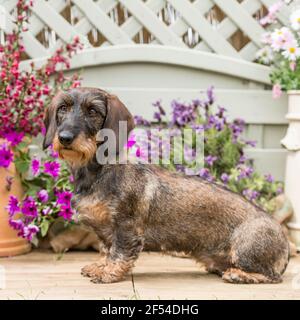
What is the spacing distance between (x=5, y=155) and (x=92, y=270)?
1119 millimetres

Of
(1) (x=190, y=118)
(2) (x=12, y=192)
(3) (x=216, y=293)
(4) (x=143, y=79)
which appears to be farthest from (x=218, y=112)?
(3) (x=216, y=293)

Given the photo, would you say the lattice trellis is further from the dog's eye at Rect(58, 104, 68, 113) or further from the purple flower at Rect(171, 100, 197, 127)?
the dog's eye at Rect(58, 104, 68, 113)

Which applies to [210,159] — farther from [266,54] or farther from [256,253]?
[256,253]

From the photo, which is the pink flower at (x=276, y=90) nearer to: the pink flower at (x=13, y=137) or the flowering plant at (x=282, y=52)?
the flowering plant at (x=282, y=52)

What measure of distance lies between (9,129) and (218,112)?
1699 mm

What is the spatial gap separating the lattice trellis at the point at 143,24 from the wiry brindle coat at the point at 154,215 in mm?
1753

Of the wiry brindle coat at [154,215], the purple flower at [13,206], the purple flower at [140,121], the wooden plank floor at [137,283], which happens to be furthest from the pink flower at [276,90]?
the purple flower at [13,206]

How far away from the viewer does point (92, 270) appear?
394cm

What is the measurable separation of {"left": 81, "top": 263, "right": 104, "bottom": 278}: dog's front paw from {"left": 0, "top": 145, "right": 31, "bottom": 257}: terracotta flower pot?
2.82 ft

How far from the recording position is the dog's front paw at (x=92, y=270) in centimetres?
384

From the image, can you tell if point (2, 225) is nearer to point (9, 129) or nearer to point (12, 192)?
point (12, 192)

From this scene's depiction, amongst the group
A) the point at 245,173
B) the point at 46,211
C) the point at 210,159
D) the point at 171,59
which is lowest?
the point at 46,211

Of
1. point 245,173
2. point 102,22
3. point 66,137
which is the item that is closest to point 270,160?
point 245,173

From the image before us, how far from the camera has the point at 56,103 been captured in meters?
3.68
